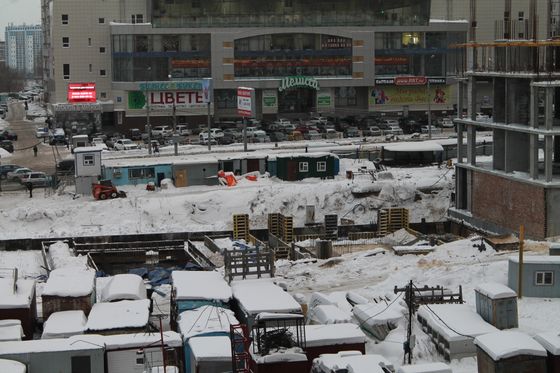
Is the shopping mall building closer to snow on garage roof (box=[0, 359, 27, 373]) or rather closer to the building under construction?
the building under construction

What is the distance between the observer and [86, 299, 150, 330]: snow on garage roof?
22.6 metres

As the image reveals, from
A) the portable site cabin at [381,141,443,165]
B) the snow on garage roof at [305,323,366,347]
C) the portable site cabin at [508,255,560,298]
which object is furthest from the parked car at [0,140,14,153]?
the snow on garage roof at [305,323,366,347]

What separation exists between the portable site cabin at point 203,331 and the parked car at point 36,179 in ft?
82.4

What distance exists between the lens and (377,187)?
42.5m

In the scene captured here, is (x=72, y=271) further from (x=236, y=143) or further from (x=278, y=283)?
(x=236, y=143)

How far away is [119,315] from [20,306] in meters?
2.41

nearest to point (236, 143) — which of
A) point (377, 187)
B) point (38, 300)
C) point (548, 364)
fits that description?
point (377, 187)

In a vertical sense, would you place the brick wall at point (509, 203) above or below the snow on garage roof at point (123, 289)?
above

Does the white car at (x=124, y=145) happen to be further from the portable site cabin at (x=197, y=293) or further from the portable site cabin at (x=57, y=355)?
the portable site cabin at (x=57, y=355)

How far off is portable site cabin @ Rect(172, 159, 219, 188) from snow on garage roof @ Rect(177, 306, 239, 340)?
2189cm

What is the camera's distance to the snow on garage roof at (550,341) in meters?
18.9

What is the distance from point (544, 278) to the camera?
2422cm

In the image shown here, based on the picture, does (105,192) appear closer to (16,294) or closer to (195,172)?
(195,172)

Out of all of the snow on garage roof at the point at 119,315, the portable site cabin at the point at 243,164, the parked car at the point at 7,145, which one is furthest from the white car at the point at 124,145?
the snow on garage roof at the point at 119,315
